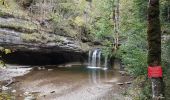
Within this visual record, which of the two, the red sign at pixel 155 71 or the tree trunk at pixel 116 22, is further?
the tree trunk at pixel 116 22

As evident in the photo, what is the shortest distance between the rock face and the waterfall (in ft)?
2.75

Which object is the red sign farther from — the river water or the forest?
the river water

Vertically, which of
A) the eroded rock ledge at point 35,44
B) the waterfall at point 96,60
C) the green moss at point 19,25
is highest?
the green moss at point 19,25

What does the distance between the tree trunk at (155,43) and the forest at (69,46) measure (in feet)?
15.9

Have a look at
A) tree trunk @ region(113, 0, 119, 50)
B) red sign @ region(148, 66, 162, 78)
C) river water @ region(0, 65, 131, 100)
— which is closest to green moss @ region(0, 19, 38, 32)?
river water @ region(0, 65, 131, 100)

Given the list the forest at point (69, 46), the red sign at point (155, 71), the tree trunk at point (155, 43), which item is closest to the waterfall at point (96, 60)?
the forest at point (69, 46)

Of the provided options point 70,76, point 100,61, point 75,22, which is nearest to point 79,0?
point 75,22

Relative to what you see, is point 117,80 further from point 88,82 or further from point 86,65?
point 86,65

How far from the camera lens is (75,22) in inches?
1276

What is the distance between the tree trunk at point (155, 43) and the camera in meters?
7.47

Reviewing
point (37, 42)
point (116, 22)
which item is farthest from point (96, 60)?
point (37, 42)

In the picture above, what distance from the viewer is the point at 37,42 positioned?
1094 inches

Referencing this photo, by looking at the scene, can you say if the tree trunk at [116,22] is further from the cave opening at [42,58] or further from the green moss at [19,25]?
the green moss at [19,25]

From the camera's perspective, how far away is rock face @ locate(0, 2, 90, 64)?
26297mm
